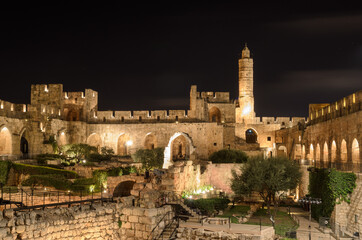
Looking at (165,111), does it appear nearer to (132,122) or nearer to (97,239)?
(132,122)

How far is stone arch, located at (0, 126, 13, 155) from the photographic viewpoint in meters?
28.1

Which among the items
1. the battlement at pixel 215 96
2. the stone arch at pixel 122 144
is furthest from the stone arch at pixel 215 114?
the stone arch at pixel 122 144

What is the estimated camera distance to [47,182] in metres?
19.5

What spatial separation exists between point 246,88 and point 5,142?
81.5 feet

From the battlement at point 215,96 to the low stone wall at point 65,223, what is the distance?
93.5 feet

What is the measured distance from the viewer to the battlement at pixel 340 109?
18747 millimetres

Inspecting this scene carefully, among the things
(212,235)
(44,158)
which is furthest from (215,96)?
(212,235)

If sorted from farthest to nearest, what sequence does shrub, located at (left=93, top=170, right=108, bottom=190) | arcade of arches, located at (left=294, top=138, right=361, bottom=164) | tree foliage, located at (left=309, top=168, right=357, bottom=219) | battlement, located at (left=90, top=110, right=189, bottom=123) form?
battlement, located at (left=90, top=110, right=189, bottom=123) < shrub, located at (left=93, top=170, right=108, bottom=190) < arcade of arches, located at (left=294, top=138, right=361, bottom=164) < tree foliage, located at (left=309, top=168, right=357, bottom=219)

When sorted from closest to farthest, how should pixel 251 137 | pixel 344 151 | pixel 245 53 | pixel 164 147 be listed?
pixel 344 151
pixel 164 147
pixel 245 53
pixel 251 137

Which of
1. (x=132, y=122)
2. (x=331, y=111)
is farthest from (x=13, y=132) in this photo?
(x=331, y=111)

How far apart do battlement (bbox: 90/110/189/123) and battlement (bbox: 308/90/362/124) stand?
45.6 feet

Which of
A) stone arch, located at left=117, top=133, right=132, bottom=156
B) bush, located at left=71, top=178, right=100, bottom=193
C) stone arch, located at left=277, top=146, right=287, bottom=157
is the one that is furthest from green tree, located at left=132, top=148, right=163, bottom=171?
stone arch, located at left=277, top=146, right=287, bottom=157

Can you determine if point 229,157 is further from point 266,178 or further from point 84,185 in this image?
point 84,185

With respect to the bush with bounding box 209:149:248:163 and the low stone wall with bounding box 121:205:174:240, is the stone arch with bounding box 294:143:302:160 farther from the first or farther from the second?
the low stone wall with bounding box 121:205:174:240
